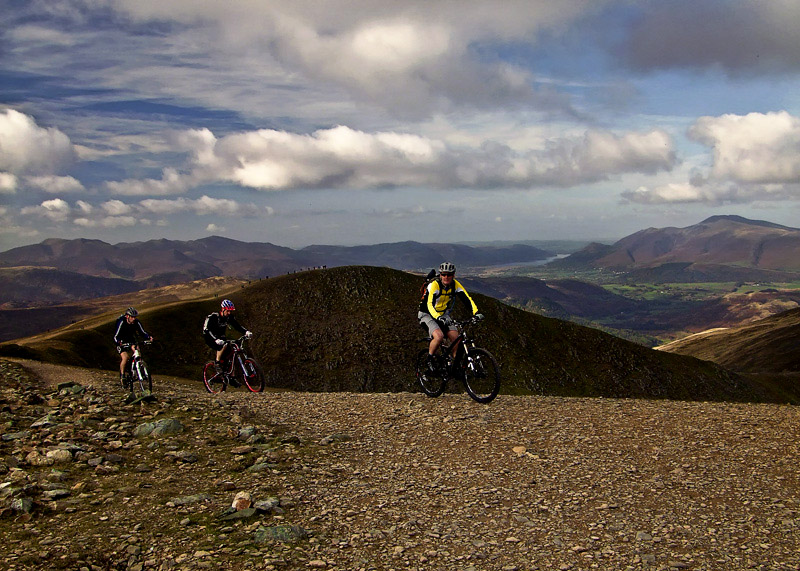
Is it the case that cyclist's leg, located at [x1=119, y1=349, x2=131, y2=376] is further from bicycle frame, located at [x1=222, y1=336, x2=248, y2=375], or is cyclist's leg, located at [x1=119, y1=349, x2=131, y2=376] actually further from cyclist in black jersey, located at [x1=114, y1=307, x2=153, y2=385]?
bicycle frame, located at [x1=222, y1=336, x2=248, y2=375]

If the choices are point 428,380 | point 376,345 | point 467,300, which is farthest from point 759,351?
point 467,300

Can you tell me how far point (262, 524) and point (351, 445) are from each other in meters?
4.34

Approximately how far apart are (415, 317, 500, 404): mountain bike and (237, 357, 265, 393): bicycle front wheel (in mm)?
8528

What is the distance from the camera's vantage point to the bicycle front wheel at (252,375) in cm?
2203

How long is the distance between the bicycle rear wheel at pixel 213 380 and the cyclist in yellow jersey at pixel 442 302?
1111 centimetres

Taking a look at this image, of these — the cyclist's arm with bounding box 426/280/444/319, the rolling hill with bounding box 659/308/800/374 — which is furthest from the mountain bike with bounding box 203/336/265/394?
A: the rolling hill with bounding box 659/308/800/374

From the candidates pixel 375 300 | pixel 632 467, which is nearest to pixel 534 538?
pixel 632 467

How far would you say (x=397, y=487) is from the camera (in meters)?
9.91

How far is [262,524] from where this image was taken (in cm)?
820

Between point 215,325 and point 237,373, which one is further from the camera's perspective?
point 237,373

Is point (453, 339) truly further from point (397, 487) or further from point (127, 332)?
point (127, 332)

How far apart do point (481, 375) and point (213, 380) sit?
13.2m

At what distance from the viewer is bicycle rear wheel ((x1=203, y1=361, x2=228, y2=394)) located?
74.1 ft

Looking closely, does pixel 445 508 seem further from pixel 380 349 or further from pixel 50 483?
pixel 380 349
